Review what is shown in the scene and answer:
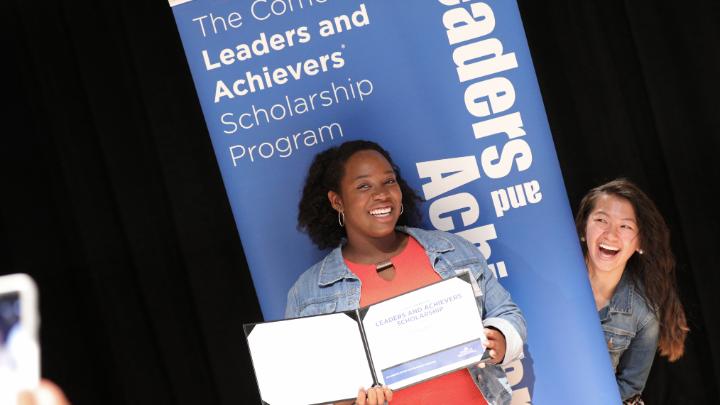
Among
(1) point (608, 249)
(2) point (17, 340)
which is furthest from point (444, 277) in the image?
(2) point (17, 340)

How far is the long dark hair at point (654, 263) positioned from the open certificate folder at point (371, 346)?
39.1 inches

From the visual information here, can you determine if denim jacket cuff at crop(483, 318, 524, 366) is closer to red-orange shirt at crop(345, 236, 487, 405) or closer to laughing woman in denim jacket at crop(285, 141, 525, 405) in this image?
laughing woman in denim jacket at crop(285, 141, 525, 405)

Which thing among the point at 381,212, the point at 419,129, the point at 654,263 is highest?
the point at 419,129

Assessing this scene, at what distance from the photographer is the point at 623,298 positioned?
347 cm

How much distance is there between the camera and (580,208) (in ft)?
11.6

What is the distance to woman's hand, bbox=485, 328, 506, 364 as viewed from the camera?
2.78 metres

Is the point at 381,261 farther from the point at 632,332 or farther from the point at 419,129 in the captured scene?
the point at 632,332

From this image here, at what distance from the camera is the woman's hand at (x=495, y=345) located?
278cm

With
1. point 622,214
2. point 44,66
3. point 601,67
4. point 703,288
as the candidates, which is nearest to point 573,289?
point 622,214

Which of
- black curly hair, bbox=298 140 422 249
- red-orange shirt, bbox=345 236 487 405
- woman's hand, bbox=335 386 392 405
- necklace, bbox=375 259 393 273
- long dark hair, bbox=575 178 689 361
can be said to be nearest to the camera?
woman's hand, bbox=335 386 392 405

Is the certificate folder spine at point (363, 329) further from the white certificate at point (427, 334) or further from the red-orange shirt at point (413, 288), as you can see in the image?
the red-orange shirt at point (413, 288)

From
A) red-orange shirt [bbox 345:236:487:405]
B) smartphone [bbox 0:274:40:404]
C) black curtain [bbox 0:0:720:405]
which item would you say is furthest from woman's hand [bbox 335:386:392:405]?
smartphone [bbox 0:274:40:404]

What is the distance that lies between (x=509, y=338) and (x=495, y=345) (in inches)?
2.7

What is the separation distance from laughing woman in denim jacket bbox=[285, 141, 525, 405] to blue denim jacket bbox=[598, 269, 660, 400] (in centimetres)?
73
